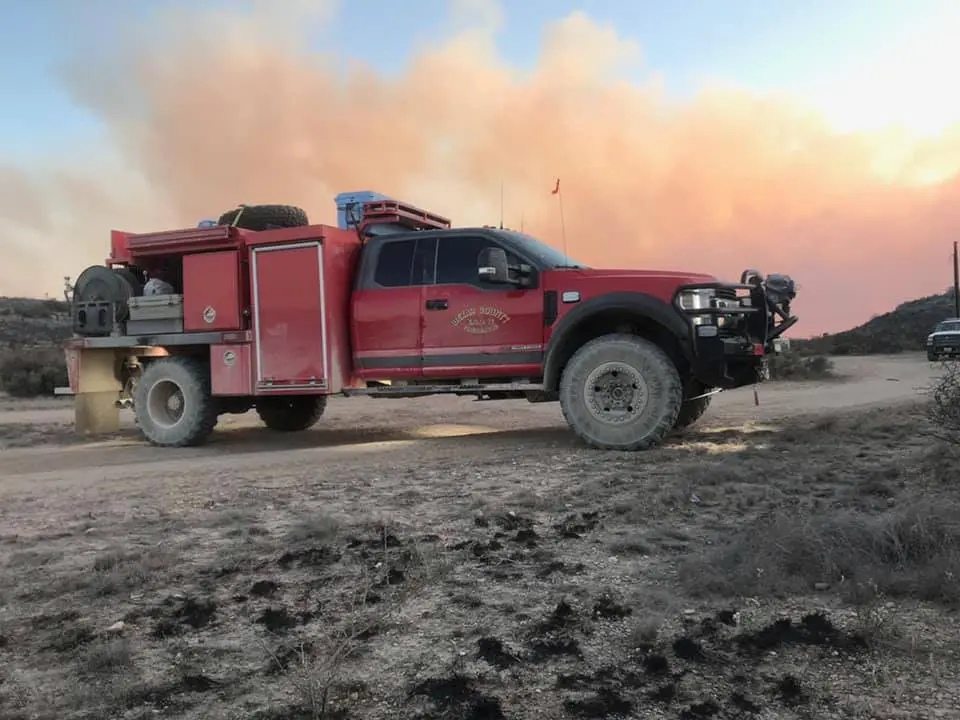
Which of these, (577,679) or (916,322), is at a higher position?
(916,322)

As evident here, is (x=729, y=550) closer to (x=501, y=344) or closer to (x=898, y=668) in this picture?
(x=898, y=668)

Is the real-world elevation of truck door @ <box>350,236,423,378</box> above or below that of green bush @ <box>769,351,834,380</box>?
above

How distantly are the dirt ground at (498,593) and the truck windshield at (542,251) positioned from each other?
272 centimetres

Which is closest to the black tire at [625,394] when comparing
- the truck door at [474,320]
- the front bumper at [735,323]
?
the front bumper at [735,323]

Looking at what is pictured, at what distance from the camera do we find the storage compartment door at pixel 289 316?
8617 millimetres

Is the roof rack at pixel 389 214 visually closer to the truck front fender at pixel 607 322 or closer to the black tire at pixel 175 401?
the truck front fender at pixel 607 322

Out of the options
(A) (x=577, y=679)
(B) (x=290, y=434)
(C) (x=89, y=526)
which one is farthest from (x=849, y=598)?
(B) (x=290, y=434)

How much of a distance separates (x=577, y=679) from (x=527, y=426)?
8.09 meters

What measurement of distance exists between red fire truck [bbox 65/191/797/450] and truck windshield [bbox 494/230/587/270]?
0.12 feet

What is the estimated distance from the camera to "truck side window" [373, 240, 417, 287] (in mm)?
8475

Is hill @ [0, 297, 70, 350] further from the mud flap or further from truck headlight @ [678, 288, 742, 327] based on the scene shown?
truck headlight @ [678, 288, 742, 327]

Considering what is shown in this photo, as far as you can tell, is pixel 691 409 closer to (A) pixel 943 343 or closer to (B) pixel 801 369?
(B) pixel 801 369

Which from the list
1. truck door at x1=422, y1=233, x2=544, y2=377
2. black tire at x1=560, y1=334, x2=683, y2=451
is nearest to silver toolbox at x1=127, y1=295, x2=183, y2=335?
truck door at x1=422, y1=233, x2=544, y2=377

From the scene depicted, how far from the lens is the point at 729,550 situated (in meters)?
3.48
